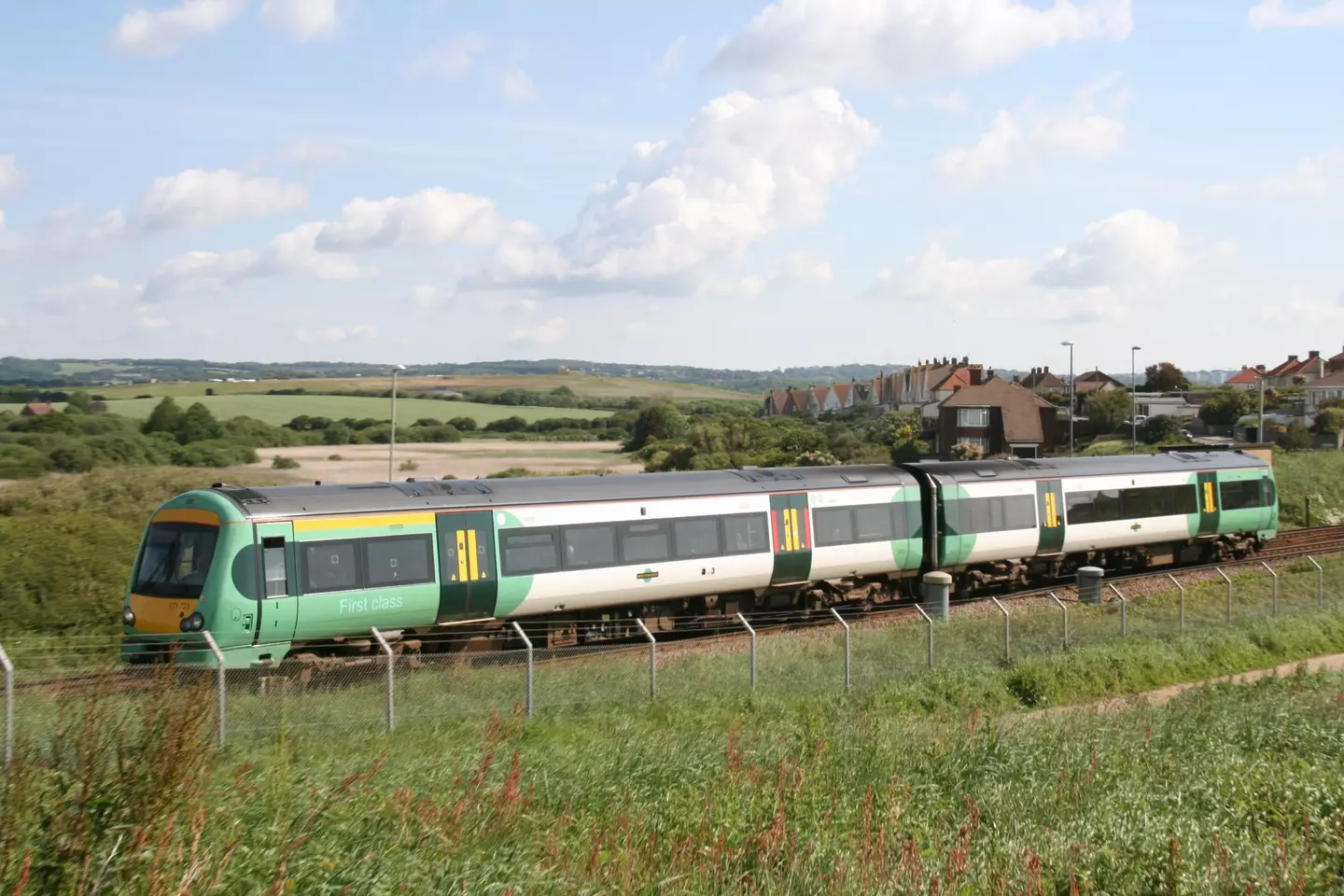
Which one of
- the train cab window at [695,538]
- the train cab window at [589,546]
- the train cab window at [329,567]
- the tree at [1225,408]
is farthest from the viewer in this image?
the tree at [1225,408]

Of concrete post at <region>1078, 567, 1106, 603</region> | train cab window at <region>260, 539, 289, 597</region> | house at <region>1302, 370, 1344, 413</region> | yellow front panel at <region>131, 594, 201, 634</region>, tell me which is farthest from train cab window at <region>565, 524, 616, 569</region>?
house at <region>1302, 370, 1344, 413</region>

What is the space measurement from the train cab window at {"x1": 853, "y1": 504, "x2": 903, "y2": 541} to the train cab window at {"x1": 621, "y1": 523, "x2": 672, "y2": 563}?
195 inches

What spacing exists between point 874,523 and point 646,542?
6.00m

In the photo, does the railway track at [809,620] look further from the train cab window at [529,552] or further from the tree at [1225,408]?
the tree at [1225,408]

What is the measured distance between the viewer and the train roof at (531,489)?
17.0 meters

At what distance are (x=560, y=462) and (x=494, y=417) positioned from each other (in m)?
33.6

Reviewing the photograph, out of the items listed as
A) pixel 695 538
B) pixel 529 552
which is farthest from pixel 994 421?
pixel 529 552

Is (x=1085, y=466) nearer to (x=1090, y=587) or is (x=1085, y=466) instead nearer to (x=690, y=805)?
(x=1090, y=587)

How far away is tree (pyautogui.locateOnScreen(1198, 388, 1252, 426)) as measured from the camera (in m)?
84.0

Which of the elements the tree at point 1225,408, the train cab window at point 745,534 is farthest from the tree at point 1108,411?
the train cab window at point 745,534

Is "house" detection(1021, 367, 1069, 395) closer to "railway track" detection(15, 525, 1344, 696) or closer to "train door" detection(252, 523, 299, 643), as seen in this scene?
"railway track" detection(15, 525, 1344, 696)

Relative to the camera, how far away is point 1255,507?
33.9m

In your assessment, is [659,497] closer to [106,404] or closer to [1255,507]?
[1255,507]

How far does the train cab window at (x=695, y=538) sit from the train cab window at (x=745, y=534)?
274 millimetres
